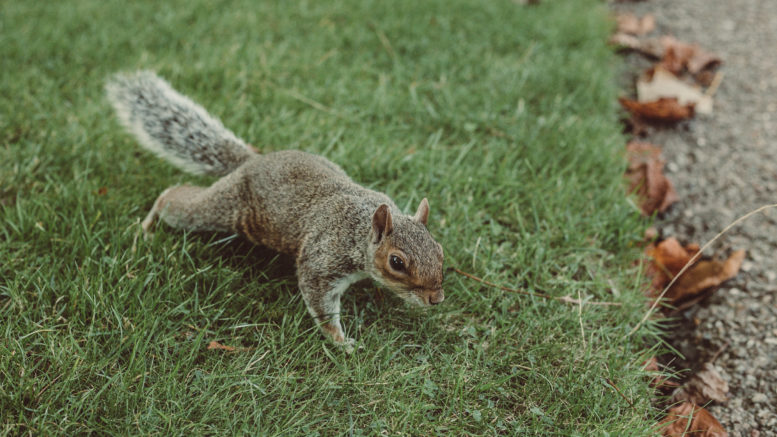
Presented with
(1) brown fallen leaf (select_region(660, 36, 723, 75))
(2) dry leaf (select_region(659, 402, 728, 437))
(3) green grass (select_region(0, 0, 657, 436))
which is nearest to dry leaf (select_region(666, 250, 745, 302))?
(3) green grass (select_region(0, 0, 657, 436))

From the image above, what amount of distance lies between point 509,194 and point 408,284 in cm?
104

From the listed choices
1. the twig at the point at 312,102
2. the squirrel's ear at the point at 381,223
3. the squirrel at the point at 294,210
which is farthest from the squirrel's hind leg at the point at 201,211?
the twig at the point at 312,102

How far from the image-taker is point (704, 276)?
2.60 metres

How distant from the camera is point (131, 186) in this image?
112 inches

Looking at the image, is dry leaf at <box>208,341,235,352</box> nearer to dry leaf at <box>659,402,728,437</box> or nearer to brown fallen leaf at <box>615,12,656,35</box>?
dry leaf at <box>659,402,728,437</box>

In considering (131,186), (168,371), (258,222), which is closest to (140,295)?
(168,371)

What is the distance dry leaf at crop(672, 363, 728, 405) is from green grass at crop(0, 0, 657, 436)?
0.16 meters

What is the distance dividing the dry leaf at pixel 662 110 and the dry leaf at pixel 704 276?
1133mm

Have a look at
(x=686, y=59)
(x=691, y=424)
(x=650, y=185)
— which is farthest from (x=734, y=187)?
(x=691, y=424)

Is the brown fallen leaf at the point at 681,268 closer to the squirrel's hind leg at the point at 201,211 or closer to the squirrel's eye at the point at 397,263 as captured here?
the squirrel's eye at the point at 397,263

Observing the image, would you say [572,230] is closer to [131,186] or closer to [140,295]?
[140,295]

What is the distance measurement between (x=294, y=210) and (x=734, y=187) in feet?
7.30

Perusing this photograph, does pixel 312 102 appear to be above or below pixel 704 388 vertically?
above

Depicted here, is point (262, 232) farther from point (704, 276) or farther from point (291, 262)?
point (704, 276)
